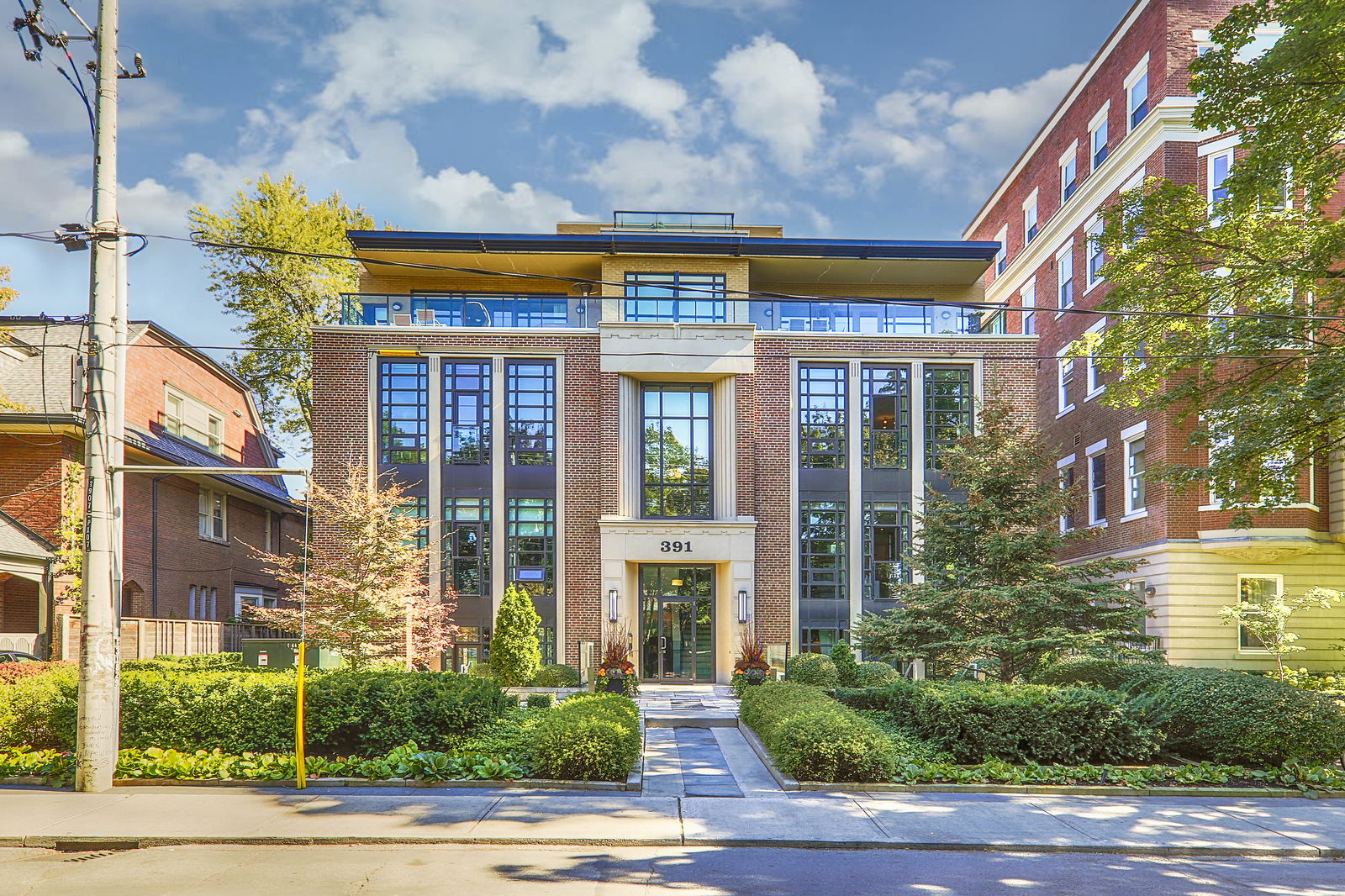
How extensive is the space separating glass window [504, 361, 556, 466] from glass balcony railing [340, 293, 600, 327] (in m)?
1.46

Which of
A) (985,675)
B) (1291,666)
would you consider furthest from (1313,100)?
(1291,666)

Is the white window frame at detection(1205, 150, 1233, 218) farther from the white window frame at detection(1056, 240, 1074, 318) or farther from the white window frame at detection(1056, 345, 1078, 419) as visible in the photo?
the white window frame at detection(1056, 345, 1078, 419)

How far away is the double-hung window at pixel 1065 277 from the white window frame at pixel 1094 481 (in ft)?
16.8

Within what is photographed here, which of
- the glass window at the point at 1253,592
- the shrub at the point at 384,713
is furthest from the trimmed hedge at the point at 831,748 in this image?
the glass window at the point at 1253,592

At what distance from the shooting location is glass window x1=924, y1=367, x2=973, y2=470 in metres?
29.7

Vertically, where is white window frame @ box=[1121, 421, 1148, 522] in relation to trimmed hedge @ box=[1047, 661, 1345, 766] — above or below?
above

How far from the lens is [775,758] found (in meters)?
13.0

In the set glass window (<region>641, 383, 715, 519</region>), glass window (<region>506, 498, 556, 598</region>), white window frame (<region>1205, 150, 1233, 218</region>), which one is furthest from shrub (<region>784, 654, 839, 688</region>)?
white window frame (<region>1205, 150, 1233, 218</region>)

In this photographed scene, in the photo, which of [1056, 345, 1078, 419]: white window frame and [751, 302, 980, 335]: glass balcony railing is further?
[1056, 345, 1078, 419]: white window frame

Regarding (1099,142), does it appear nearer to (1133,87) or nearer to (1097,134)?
(1097,134)

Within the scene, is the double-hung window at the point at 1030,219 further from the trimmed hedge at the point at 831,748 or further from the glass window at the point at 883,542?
the trimmed hedge at the point at 831,748

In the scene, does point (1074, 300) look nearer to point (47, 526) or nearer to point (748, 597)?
point (748, 597)

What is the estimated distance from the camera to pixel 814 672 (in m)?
22.4

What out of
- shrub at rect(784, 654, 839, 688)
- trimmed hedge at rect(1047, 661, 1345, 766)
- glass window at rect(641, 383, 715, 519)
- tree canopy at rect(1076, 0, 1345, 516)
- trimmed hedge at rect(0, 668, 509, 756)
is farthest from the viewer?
glass window at rect(641, 383, 715, 519)
